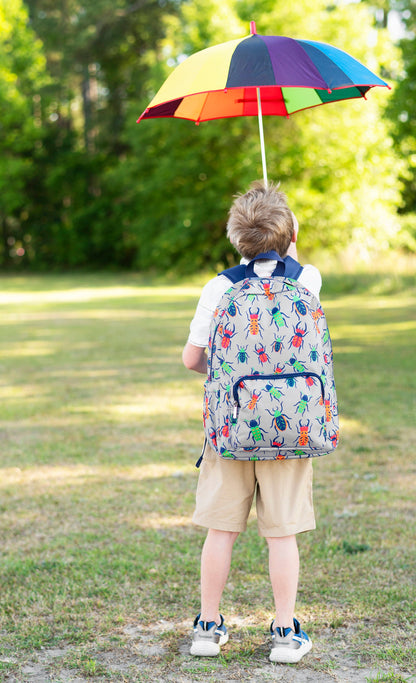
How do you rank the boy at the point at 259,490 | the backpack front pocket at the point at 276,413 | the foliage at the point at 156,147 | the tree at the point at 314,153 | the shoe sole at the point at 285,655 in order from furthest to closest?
the foliage at the point at 156,147, the tree at the point at 314,153, the shoe sole at the point at 285,655, the boy at the point at 259,490, the backpack front pocket at the point at 276,413

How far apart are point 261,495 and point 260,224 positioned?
944 millimetres

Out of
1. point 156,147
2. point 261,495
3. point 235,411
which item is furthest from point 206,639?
point 156,147

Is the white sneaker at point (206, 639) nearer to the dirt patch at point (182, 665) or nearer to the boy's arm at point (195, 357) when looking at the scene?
the dirt patch at point (182, 665)

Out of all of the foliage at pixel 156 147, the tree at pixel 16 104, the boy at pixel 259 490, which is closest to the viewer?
the boy at pixel 259 490

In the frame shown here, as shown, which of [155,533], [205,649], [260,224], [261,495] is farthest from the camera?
[155,533]

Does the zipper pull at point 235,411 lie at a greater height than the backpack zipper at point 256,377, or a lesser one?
lesser

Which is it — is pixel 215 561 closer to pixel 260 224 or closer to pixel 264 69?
pixel 260 224

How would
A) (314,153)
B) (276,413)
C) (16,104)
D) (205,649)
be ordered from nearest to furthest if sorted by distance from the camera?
(276,413) < (205,649) < (314,153) < (16,104)

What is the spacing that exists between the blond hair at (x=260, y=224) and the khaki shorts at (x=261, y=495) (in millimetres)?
731

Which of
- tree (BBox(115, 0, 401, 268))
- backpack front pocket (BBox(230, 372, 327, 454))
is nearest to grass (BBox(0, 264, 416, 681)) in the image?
backpack front pocket (BBox(230, 372, 327, 454))

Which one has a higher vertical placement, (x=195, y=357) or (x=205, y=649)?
(x=195, y=357)

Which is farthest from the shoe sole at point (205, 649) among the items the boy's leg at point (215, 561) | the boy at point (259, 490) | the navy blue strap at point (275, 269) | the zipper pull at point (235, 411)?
the navy blue strap at point (275, 269)

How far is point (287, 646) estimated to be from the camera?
2.71 m

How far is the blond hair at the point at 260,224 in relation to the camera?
2551mm
